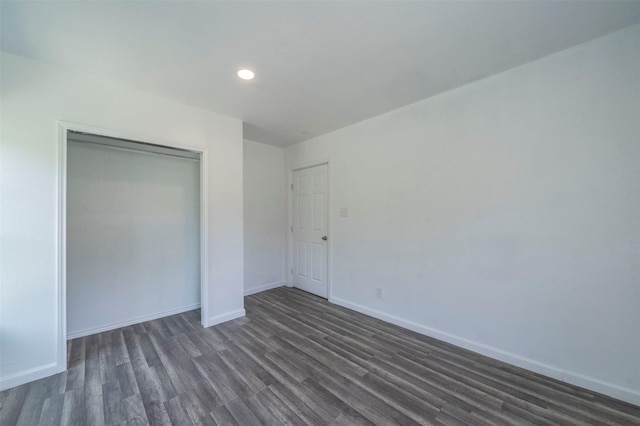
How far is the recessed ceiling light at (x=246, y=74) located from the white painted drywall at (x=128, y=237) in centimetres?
166

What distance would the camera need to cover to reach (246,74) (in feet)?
7.11

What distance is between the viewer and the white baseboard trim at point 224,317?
2912mm

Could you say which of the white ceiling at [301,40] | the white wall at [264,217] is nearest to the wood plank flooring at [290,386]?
the white wall at [264,217]

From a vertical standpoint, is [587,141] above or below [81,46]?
below

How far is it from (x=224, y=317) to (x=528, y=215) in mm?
3333

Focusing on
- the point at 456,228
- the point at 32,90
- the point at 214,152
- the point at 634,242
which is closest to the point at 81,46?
the point at 32,90

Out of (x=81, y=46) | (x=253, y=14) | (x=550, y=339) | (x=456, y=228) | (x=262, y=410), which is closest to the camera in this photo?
(x=253, y=14)

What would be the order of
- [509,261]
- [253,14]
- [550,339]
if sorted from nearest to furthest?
[253,14], [550,339], [509,261]

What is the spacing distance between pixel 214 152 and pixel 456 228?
2.84m

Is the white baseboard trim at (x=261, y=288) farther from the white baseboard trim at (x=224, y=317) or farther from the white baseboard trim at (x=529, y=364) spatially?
the white baseboard trim at (x=529, y=364)

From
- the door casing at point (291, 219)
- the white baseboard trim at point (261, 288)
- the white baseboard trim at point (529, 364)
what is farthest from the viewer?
the white baseboard trim at point (261, 288)

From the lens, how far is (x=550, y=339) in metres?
1.98

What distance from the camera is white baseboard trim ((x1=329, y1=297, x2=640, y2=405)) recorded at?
1.74m

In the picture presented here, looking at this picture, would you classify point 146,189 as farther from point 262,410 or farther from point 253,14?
point 262,410
